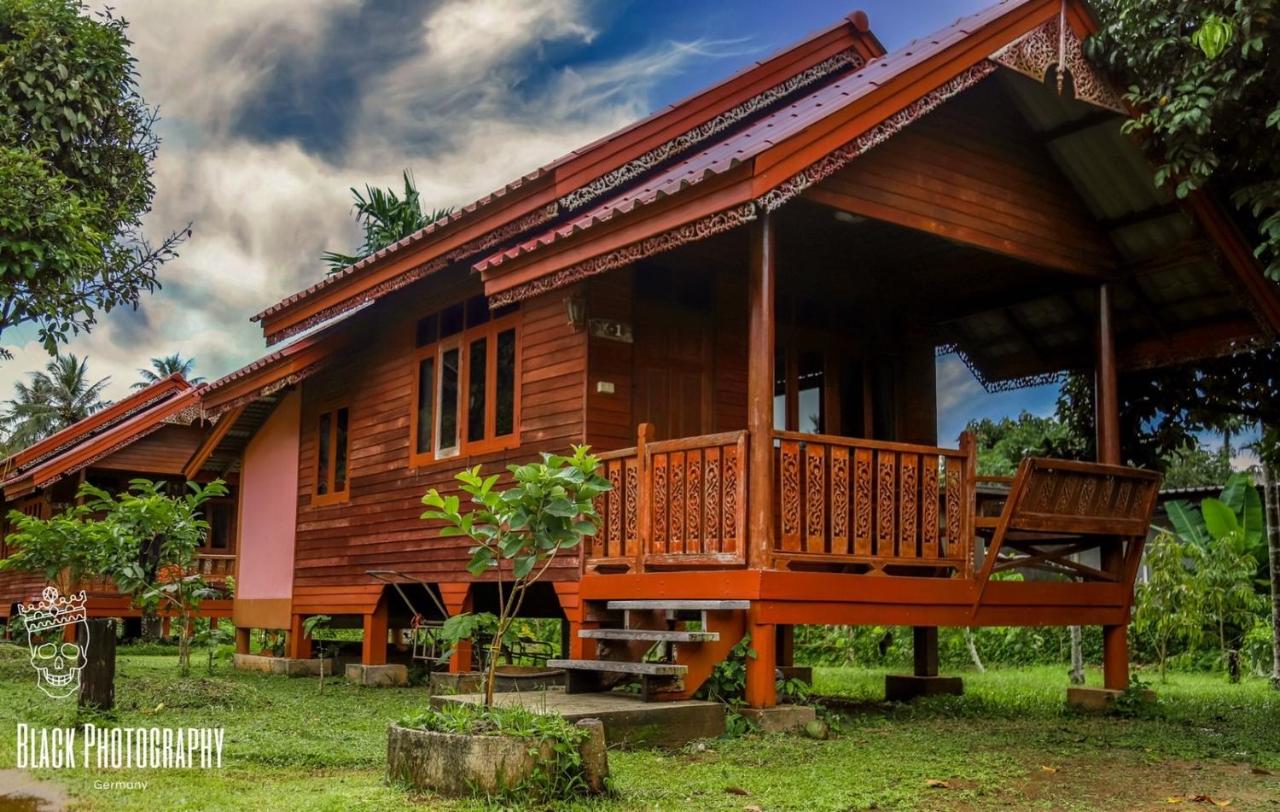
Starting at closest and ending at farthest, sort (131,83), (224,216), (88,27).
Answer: (88,27), (131,83), (224,216)

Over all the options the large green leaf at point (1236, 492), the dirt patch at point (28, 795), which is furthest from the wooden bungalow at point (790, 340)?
the large green leaf at point (1236, 492)

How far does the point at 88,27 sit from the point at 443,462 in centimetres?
772

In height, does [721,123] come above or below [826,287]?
above

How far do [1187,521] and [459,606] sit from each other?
42.9 feet

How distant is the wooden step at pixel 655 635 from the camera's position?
25.2 feet

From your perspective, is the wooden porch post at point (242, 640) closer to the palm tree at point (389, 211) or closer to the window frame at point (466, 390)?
the window frame at point (466, 390)

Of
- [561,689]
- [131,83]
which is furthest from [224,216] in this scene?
[561,689]

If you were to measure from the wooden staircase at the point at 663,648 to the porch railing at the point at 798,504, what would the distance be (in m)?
0.33

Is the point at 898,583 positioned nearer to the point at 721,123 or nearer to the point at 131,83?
the point at 721,123

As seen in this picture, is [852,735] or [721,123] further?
[721,123]

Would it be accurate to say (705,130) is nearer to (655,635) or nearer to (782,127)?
(782,127)

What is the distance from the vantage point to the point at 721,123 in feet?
37.1

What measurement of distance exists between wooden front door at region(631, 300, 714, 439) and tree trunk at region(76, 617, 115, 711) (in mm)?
4392

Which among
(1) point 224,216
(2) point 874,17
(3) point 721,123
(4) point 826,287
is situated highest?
(1) point 224,216
